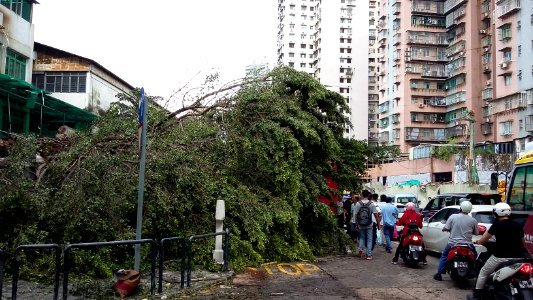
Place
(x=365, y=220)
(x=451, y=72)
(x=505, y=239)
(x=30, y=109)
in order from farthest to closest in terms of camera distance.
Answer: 1. (x=451, y=72)
2. (x=30, y=109)
3. (x=365, y=220)
4. (x=505, y=239)

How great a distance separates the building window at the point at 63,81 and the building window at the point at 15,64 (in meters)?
3.13

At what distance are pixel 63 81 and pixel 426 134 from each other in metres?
57.3

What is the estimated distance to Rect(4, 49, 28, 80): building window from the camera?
21984 millimetres

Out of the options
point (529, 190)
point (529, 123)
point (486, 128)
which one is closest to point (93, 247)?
point (529, 190)

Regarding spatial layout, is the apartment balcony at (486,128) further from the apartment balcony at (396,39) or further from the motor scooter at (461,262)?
the motor scooter at (461,262)

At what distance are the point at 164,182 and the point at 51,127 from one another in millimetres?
16235

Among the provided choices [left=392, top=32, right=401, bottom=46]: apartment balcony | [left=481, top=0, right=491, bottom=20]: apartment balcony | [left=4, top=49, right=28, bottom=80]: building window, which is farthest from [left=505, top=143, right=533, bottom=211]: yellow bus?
[left=392, top=32, right=401, bottom=46]: apartment balcony

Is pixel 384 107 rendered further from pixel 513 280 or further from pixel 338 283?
pixel 513 280

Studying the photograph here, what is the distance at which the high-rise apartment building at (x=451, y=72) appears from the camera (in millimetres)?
51719

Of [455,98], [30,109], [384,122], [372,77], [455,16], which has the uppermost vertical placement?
[372,77]

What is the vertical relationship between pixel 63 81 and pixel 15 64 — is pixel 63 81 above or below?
above

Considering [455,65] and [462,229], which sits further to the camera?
[455,65]

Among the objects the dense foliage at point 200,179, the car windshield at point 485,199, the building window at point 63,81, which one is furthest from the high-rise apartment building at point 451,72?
the dense foliage at point 200,179

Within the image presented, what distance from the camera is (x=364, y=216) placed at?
13695 mm
